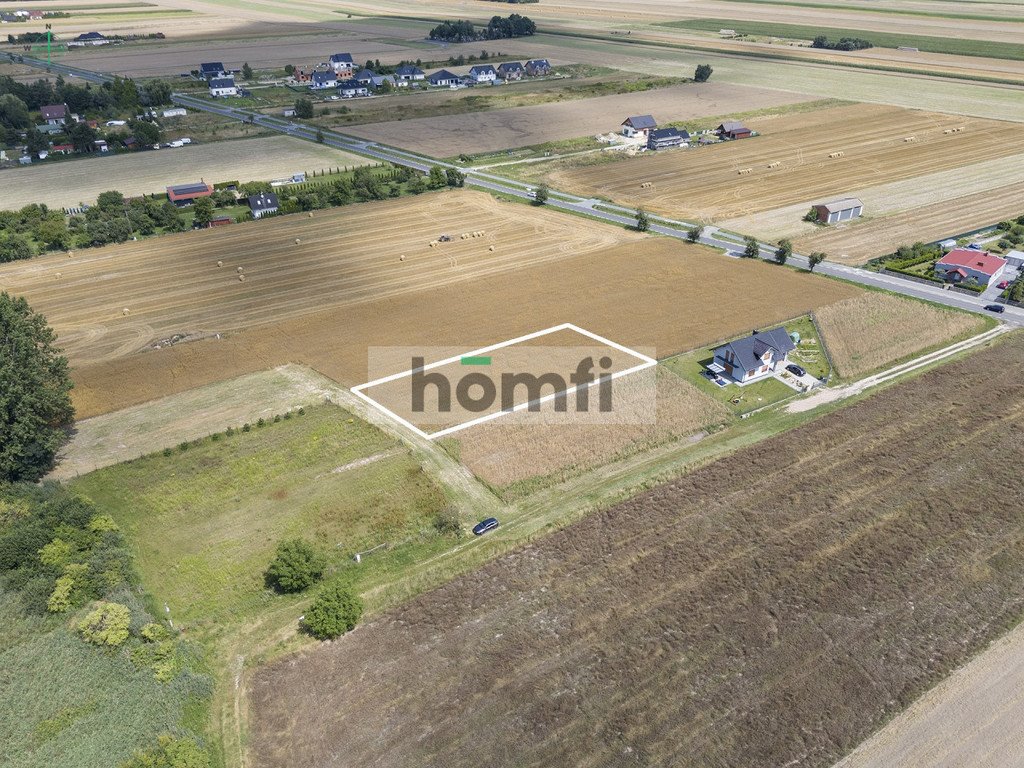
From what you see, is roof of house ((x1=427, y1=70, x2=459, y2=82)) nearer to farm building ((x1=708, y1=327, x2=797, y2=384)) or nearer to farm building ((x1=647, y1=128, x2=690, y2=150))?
farm building ((x1=647, y1=128, x2=690, y2=150))

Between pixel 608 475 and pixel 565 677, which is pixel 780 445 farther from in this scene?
pixel 565 677

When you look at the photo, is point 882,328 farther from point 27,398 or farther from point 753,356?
point 27,398

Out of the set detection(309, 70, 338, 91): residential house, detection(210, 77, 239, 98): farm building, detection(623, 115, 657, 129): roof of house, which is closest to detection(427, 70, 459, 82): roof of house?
detection(309, 70, 338, 91): residential house

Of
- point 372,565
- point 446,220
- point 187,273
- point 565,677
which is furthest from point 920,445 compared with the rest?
point 187,273

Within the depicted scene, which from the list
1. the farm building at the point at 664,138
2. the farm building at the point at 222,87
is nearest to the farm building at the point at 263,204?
the farm building at the point at 664,138

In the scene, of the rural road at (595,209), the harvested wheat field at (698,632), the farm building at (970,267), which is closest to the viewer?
the harvested wheat field at (698,632)

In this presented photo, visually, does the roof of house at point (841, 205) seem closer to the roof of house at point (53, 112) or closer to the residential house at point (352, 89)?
the residential house at point (352, 89)

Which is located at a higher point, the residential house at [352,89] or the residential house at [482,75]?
the residential house at [482,75]
